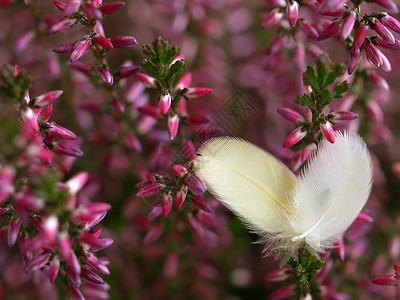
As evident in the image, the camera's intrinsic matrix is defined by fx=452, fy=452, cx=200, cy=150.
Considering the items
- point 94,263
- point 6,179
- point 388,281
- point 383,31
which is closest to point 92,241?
point 94,263

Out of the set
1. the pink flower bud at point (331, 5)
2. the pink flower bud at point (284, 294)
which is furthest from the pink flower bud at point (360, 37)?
the pink flower bud at point (284, 294)

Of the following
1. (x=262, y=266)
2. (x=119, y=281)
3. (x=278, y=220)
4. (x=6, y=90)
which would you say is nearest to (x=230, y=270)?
(x=262, y=266)

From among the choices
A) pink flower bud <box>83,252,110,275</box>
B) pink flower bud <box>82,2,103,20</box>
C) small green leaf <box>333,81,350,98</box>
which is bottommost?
pink flower bud <box>83,252,110,275</box>

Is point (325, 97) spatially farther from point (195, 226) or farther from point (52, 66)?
point (52, 66)

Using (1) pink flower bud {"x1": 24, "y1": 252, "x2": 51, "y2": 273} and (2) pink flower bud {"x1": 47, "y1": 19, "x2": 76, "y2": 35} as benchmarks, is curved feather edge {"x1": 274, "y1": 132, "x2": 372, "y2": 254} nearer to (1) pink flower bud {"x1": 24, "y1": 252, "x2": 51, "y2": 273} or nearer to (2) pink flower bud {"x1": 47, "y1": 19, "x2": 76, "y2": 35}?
(1) pink flower bud {"x1": 24, "y1": 252, "x2": 51, "y2": 273}

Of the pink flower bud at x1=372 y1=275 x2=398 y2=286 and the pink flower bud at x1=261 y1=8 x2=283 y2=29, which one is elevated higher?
the pink flower bud at x1=261 y1=8 x2=283 y2=29

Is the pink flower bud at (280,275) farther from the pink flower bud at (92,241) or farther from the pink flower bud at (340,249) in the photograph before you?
the pink flower bud at (92,241)

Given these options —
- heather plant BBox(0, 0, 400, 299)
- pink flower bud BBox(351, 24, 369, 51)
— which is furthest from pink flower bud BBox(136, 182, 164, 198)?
pink flower bud BBox(351, 24, 369, 51)
